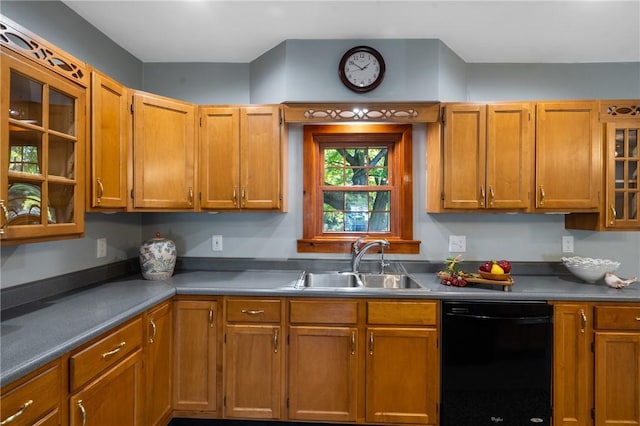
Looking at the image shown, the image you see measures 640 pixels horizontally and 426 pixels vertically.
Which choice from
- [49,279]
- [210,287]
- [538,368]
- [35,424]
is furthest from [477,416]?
[49,279]

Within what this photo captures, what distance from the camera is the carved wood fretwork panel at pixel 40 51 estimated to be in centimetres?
121

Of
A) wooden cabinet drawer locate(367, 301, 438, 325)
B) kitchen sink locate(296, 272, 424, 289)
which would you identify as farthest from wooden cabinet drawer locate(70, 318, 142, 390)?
wooden cabinet drawer locate(367, 301, 438, 325)

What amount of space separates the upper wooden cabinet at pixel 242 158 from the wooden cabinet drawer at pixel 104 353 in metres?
0.95

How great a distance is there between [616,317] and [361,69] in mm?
2217

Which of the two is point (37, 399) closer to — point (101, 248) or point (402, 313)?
point (101, 248)

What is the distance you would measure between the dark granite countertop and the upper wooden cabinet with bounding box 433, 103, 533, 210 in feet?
2.00

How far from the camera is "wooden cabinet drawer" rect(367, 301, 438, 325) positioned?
74.9 inches

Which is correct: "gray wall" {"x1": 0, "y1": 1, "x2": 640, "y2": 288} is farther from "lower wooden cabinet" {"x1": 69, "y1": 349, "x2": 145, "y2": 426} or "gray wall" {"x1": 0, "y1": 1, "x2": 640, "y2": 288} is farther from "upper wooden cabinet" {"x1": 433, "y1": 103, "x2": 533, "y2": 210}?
"lower wooden cabinet" {"x1": 69, "y1": 349, "x2": 145, "y2": 426}

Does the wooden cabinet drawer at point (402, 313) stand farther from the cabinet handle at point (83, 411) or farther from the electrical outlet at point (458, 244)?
the cabinet handle at point (83, 411)

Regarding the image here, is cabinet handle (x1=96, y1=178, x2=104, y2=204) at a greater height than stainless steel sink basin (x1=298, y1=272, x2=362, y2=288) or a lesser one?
greater

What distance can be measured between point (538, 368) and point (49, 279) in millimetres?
2840

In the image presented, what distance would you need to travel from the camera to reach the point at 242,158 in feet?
7.33

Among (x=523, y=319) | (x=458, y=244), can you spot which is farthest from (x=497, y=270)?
(x=458, y=244)

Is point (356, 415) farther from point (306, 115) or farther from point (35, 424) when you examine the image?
point (306, 115)
